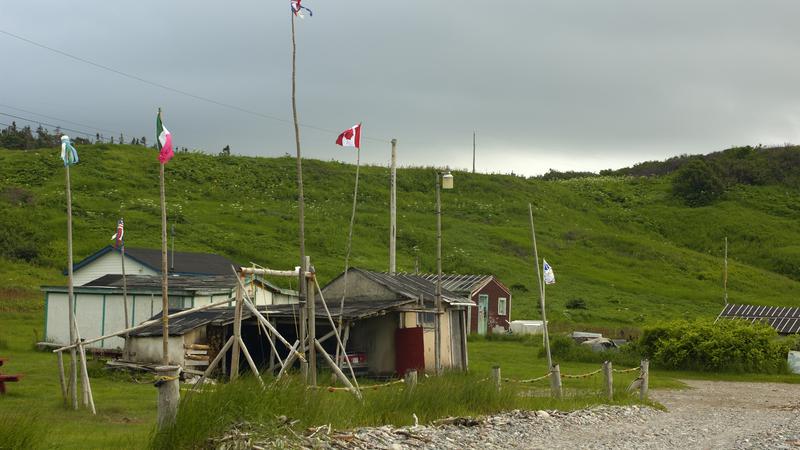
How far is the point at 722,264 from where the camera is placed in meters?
89.9

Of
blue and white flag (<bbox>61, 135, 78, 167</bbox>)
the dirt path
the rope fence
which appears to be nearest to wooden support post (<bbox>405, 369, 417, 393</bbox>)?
the dirt path

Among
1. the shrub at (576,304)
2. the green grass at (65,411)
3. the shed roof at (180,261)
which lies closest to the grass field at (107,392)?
the green grass at (65,411)

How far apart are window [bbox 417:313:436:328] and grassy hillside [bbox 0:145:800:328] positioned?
885 inches

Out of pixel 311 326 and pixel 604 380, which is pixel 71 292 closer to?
pixel 311 326

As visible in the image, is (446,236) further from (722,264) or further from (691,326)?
(691,326)

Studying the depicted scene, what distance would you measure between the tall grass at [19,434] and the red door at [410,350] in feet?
62.5

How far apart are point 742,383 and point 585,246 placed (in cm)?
5495

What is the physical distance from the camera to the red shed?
55.4 meters

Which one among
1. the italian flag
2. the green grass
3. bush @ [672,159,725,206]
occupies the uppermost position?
bush @ [672,159,725,206]

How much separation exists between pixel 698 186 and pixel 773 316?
74.9 meters

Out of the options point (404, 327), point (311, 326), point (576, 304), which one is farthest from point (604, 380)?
point (576, 304)

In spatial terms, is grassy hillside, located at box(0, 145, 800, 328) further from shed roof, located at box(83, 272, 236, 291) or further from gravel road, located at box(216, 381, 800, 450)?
gravel road, located at box(216, 381, 800, 450)

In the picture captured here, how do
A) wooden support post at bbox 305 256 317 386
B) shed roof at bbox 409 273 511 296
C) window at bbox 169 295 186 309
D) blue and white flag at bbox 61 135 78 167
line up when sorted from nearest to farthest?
wooden support post at bbox 305 256 317 386 → blue and white flag at bbox 61 135 78 167 → window at bbox 169 295 186 309 → shed roof at bbox 409 273 511 296

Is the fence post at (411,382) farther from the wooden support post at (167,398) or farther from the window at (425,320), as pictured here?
the window at (425,320)
